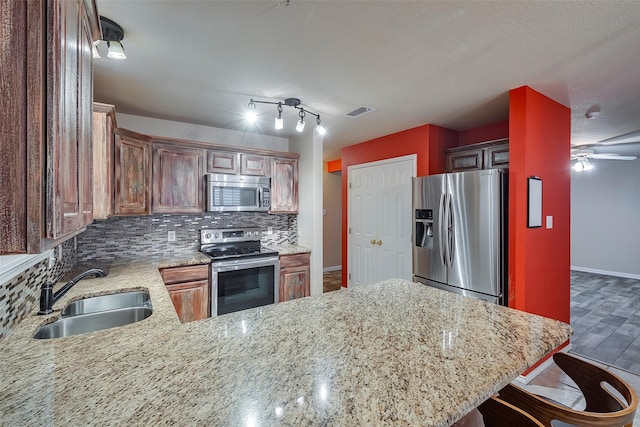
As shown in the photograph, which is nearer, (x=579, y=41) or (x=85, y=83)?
(x=85, y=83)

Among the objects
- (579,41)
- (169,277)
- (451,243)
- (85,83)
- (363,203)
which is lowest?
(169,277)

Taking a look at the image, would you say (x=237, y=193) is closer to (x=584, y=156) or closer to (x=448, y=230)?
(x=448, y=230)

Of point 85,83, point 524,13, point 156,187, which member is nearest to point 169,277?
point 156,187

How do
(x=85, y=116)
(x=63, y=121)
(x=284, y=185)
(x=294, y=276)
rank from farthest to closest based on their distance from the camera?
(x=284, y=185) < (x=294, y=276) < (x=85, y=116) < (x=63, y=121)

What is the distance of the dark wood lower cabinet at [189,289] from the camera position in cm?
274

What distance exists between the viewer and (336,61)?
1999 mm

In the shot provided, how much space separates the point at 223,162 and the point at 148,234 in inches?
43.6

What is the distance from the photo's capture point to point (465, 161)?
3.38m

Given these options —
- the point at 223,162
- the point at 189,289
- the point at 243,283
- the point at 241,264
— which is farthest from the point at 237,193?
the point at 189,289

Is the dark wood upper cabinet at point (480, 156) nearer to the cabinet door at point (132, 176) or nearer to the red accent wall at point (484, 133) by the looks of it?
the red accent wall at point (484, 133)

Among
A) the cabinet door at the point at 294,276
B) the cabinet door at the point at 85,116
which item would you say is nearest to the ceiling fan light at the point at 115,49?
the cabinet door at the point at 85,116

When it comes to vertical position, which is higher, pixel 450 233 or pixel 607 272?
pixel 450 233

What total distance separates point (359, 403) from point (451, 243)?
7.57 ft

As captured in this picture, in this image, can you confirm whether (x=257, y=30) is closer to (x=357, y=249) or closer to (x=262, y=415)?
(x=262, y=415)
